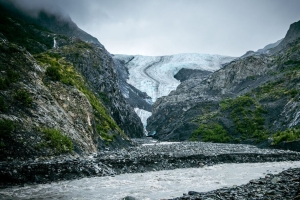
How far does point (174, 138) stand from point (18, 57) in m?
37.7

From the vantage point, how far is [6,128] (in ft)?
46.3

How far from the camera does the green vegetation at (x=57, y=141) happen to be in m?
16.4

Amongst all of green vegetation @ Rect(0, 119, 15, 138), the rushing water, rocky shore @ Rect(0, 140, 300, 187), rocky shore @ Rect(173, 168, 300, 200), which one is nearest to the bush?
rocky shore @ Rect(0, 140, 300, 187)

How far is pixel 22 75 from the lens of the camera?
19672 mm

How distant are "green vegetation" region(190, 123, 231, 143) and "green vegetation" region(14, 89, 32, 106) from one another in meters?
33.3

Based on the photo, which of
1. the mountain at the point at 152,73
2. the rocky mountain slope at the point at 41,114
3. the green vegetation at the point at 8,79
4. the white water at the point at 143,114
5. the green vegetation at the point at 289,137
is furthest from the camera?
the mountain at the point at 152,73

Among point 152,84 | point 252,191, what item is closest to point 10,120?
point 252,191

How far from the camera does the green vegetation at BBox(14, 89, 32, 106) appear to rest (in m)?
17.2

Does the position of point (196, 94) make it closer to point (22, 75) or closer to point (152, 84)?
point (152, 84)

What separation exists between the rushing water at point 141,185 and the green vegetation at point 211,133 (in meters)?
26.4

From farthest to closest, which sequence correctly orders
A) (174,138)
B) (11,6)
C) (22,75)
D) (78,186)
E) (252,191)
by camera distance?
1. (11,6)
2. (174,138)
3. (22,75)
4. (78,186)
5. (252,191)

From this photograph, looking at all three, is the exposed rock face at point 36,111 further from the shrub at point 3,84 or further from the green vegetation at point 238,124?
the green vegetation at point 238,124

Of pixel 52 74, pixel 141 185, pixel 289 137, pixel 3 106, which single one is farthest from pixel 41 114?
pixel 289 137

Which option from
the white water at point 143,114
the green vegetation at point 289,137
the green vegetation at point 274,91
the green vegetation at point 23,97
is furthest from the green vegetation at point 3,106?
the white water at point 143,114
